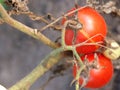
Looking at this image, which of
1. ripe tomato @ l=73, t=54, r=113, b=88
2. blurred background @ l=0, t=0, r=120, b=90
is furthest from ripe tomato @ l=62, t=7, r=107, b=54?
blurred background @ l=0, t=0, r=120, b=90

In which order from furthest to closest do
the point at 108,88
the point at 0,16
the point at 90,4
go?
the point at 108,88
the point at 90,4
the point at 0,16

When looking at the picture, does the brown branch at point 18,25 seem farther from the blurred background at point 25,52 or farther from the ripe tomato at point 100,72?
the blurred background at point 25,52

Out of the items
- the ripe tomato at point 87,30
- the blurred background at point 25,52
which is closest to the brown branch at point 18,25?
the ripe tomato at point 87,30

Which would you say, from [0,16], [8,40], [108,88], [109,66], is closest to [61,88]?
[108,88]

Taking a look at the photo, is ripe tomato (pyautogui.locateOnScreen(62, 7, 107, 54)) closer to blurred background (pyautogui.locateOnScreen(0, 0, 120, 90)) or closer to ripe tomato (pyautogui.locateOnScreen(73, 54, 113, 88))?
ripe tomato (pyautogui.locateOnScreen(73, 54, 113, 88))

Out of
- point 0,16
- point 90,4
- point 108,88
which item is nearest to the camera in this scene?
point 0,16

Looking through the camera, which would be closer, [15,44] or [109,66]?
[109,66]

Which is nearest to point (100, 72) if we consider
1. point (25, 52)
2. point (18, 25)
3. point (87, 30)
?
point (87, 30)

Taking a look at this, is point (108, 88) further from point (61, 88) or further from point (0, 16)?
point (0, 16)

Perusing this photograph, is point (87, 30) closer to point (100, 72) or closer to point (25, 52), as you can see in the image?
point (100, 72)
